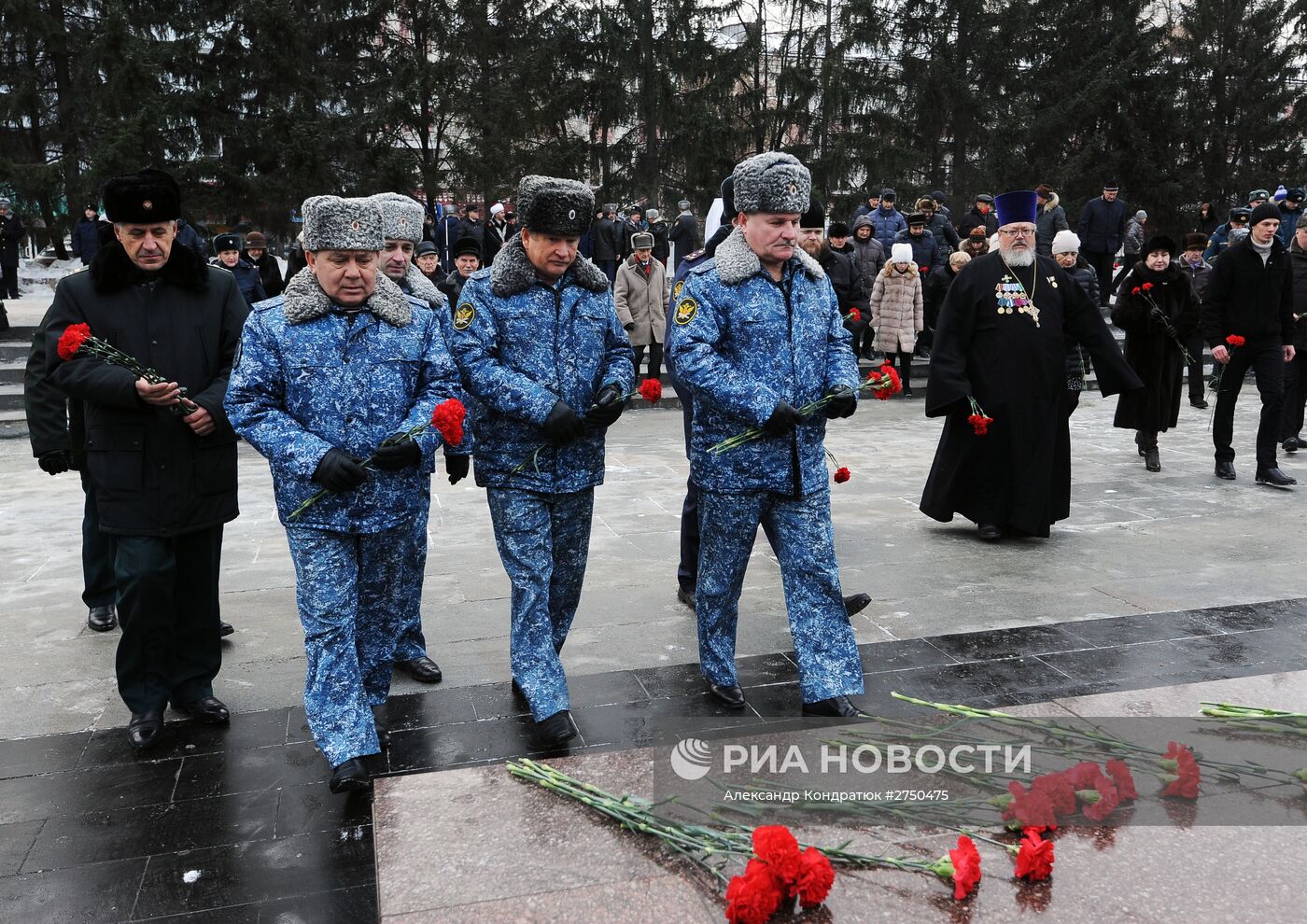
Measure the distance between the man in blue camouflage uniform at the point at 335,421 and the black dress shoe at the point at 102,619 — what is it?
2106mm

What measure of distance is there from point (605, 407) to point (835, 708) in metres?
1.25

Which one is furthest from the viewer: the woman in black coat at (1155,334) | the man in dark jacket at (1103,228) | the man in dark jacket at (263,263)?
the man in dark jacket at (1103,228)

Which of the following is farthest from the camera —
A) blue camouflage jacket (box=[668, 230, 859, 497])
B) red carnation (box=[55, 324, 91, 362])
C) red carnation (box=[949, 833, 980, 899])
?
blue camouflage jacket (box=[668, 230, 859, 497])

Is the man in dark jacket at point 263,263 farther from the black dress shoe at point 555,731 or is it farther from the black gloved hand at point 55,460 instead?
the black dress shoe at point 555,731

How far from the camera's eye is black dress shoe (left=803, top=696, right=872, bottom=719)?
401 centimetres

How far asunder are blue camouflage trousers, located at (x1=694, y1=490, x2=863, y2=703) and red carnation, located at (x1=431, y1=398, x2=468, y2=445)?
1.00m

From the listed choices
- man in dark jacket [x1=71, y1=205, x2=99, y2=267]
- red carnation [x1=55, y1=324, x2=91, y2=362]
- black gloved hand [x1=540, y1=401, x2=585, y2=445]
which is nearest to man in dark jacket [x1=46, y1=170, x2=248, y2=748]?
red carnation [x1=55, y1=324, x2=91, y2=362]

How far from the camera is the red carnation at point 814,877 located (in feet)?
8.55

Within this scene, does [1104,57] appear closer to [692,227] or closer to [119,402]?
[692,227]

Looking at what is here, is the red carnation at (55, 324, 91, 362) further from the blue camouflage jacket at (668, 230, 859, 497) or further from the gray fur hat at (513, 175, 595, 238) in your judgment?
the blue camouflage jacket at (668, 230, 859, 497)

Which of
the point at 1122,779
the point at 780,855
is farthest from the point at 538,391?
the point at 1122,779

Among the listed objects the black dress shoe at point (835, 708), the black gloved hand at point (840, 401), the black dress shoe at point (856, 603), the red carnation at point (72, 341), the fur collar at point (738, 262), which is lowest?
the black dress shoe at point (835, 708)

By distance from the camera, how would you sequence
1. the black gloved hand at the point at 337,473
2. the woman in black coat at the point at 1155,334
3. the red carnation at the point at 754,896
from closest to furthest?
the red carnation at the point at 754,896 < the black gloved hand at the point at 337,473 < the woman in black coat at the point at 1155,334

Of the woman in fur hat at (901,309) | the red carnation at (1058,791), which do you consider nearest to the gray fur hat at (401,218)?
the red carnation at (1058,791)
